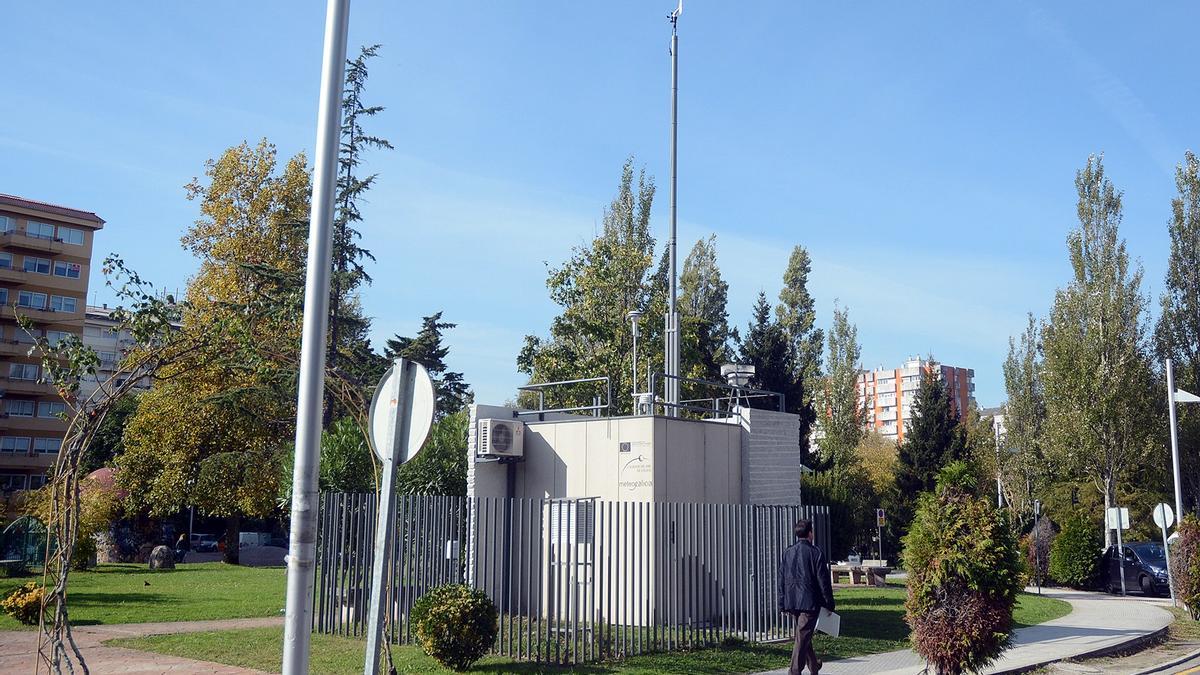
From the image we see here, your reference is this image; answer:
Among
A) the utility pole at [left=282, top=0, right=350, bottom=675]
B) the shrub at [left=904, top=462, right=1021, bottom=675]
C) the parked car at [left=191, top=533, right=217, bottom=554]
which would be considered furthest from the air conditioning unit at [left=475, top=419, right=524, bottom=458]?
the parked car at [left=191, top=533, right=217, bottom=554]

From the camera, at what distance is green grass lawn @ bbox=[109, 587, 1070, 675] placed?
12312 millimetres

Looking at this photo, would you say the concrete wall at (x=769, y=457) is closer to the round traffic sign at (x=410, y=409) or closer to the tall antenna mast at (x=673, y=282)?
the tall antenna mast at (x=673, y=282)

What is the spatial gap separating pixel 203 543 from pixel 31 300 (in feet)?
76.8

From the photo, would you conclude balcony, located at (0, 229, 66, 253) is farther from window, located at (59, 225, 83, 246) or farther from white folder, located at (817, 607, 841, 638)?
white folder, located at (817, 607, 841, 638)

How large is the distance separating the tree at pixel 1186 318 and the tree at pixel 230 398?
4072 centimetres

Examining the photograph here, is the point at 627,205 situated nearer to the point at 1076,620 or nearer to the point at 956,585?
the point at 1076,620

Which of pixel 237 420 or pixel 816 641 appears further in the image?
pixel 237 420

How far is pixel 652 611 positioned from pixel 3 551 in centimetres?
2542

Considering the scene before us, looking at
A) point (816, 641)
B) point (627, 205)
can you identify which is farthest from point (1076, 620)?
point (627, 205)

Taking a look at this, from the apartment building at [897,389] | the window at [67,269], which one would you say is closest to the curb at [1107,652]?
the window at [67,269]

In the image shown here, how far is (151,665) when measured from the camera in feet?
41.4

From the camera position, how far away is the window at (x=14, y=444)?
233 feet

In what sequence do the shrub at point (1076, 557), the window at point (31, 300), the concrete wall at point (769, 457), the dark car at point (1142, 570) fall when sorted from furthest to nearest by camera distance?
the window at point (31, 300) → the shrub at point (1076, 557) → the dark car at point (1142, 570) → the concrete wall at point (769, 457)

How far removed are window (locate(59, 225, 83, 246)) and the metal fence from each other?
2768 inches
